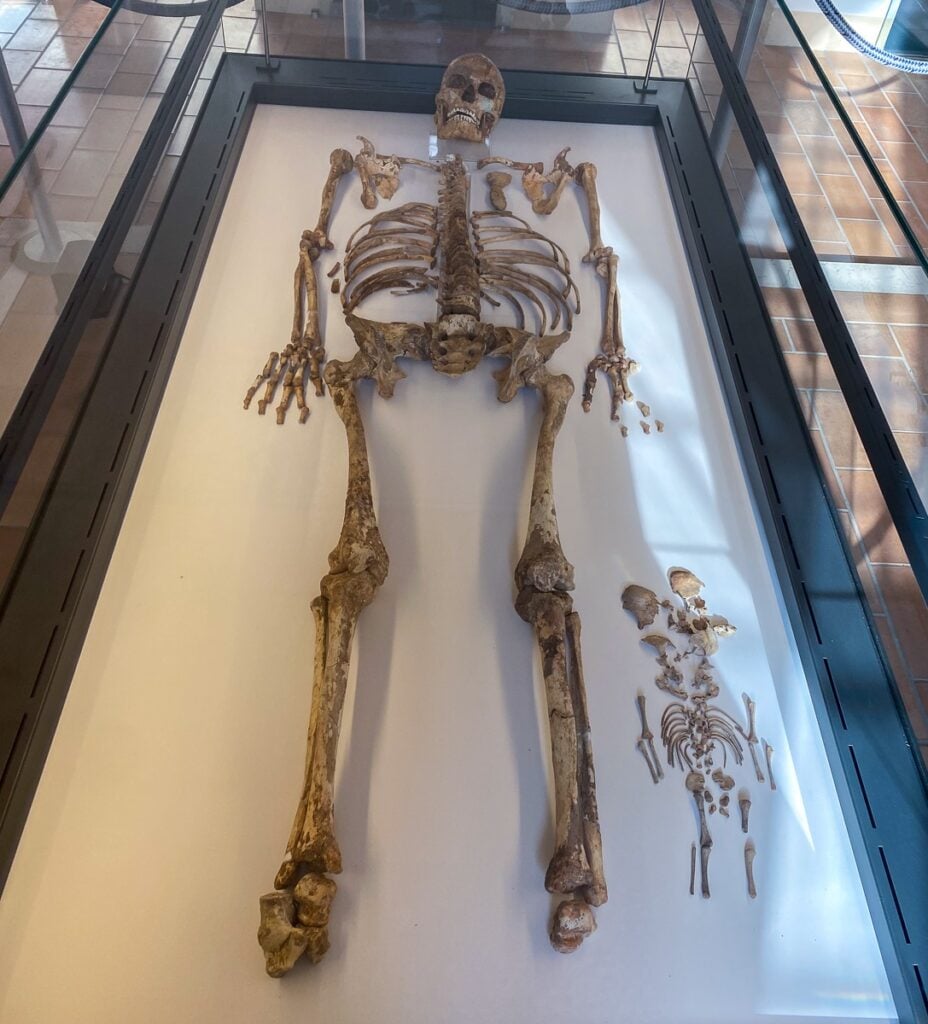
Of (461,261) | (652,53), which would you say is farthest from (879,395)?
(652,53)

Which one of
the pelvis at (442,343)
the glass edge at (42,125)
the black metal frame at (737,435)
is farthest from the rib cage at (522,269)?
the glass edge at (42,125)

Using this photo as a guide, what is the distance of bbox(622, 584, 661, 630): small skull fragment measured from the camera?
2.53m

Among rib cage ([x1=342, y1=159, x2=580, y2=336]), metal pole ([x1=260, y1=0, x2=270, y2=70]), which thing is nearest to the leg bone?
rib cage ([x1=342, y1=159, x2=580, y2=336])

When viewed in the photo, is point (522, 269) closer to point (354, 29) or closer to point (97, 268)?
point (97, 268)

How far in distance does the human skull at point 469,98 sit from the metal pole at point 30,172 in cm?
161

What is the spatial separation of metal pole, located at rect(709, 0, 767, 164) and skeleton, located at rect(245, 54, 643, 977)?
580mm

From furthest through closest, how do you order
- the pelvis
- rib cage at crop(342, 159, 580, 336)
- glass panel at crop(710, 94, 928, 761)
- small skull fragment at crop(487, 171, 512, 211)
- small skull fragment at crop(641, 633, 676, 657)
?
small skull fragment at crop(487, 171, 512, 211) < rib cage at crop(342, 159, 580, 336) < the pelvis < small skull fragment at crop(641, 633, 676, 657) < glass panel at crop(710, 94, 928, 761)

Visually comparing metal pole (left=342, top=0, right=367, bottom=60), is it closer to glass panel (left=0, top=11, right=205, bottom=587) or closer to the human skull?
the human skull

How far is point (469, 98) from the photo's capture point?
3.75 meters

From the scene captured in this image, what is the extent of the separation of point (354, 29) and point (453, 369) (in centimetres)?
216

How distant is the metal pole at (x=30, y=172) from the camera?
2558 millimetres

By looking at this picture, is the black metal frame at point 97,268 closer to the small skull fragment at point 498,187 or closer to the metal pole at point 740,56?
the small skull fragment at point 498,187

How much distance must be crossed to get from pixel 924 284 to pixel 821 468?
0.70m

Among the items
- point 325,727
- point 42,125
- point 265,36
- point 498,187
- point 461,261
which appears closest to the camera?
point 325,727
